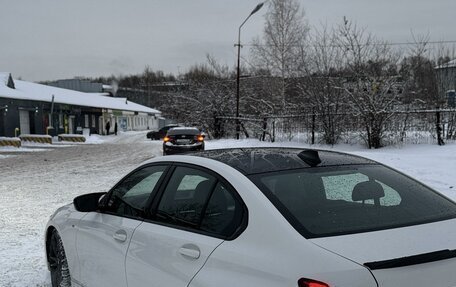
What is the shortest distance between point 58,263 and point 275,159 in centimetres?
248

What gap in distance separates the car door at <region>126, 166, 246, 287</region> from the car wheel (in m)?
1.38

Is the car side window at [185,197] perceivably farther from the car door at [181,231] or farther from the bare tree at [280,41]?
the bare tree at [280,41]

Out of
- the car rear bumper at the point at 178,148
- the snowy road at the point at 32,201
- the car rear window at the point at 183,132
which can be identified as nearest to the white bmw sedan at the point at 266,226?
the snowy road at the point at 32,201

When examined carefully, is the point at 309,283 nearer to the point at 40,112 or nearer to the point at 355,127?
the point at 355,127

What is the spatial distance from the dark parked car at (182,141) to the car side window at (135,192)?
603 inches

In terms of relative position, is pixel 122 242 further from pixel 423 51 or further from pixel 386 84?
pixel 423 51

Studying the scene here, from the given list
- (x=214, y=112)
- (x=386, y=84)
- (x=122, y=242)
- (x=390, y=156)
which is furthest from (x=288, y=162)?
(x=214, y=112)

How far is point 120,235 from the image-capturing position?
128 inches

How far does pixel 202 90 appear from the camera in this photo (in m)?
35.3

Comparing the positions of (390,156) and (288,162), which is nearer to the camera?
(288,162)

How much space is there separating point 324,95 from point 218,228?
17766 millimetres

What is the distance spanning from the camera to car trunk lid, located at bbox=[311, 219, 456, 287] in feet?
6.55

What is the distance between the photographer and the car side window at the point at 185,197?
2.83 metres

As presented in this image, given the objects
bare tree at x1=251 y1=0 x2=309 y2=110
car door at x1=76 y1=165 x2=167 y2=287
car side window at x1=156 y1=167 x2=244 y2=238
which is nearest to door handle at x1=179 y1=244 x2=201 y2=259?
car side window at x1=156 y1=167 x2=244 y2=238
